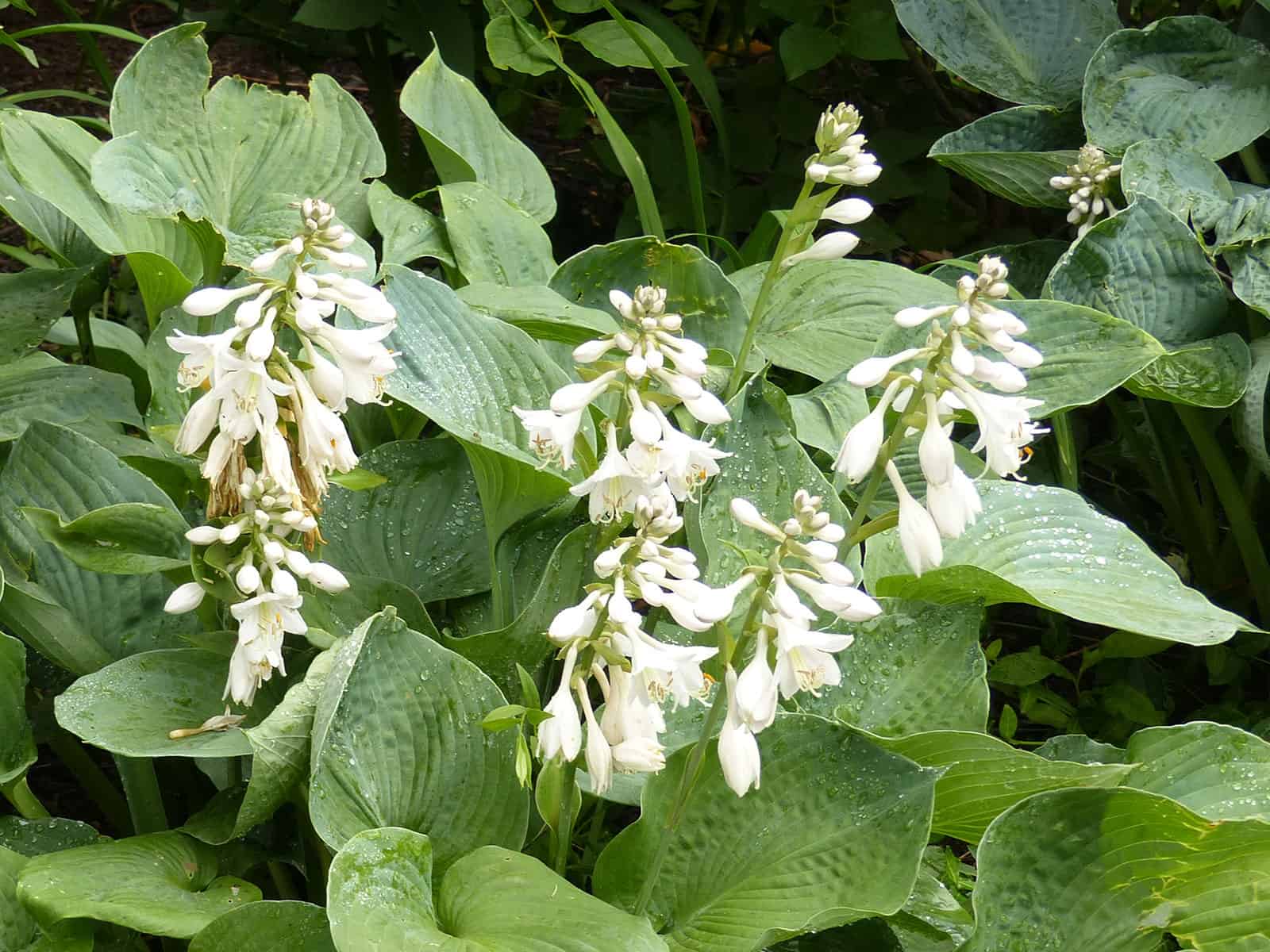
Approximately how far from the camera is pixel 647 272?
6.79 ft

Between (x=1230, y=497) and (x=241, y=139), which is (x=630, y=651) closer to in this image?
(x=241, y=139)

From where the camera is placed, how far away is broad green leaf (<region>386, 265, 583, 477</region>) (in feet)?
5.50

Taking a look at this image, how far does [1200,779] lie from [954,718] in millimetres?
349

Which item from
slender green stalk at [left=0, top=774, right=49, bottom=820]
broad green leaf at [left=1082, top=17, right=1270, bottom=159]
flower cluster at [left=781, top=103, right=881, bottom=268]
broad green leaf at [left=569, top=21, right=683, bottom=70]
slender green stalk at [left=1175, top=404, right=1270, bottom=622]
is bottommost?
slender green stalk at [left=1175, top=404, right=1270, bottom=622]

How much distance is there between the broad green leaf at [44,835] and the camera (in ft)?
5.08

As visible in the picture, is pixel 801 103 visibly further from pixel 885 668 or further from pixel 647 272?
pixel 885 668

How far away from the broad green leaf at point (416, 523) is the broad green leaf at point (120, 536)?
36cm

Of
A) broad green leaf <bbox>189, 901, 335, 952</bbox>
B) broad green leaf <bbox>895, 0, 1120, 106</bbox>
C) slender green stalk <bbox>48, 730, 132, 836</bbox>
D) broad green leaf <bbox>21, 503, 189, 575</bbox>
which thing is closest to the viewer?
broad green leaf <bbox>189, 901, 335, 952</bbox>

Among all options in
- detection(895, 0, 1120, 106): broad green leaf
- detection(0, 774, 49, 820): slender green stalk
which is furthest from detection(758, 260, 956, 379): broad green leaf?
detection(0, 774, 49, 820): slender green stalk

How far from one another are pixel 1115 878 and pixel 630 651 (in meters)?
0.67

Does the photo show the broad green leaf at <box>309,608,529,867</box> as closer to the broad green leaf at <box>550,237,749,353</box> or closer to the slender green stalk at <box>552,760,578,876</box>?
the slender green stalk at <box>552,760,578,876</box>

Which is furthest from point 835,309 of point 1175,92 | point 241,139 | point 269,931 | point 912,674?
point 269,931

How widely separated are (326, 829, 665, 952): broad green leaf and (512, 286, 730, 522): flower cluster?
394 millimetres

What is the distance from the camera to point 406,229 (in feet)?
7.15
